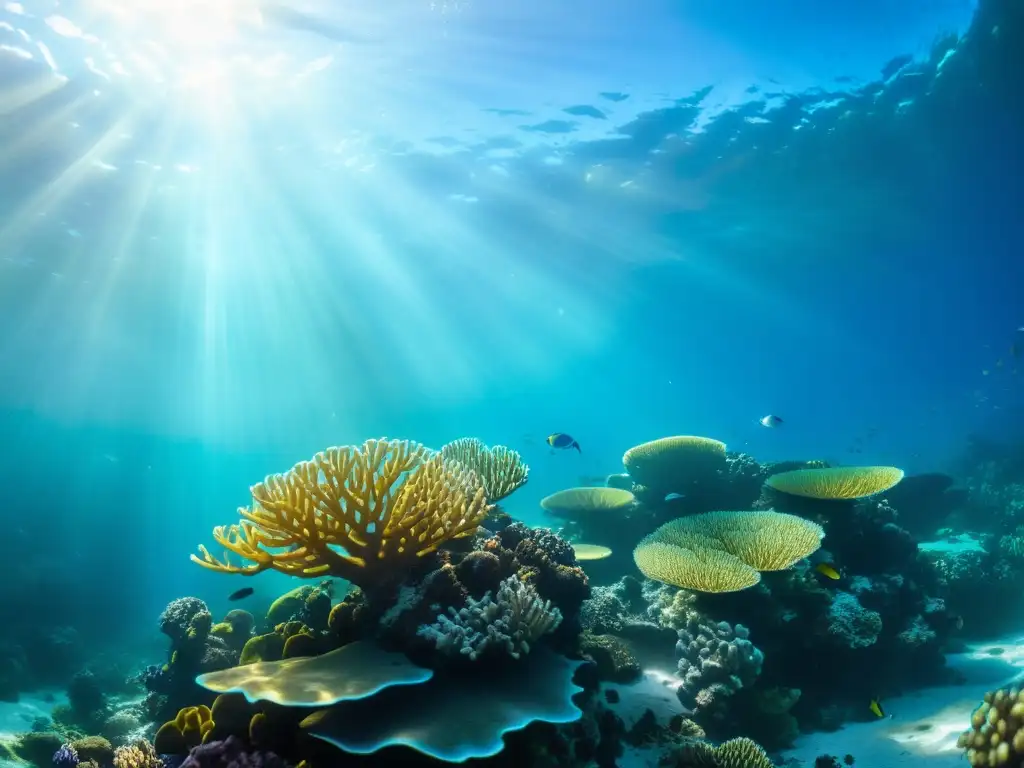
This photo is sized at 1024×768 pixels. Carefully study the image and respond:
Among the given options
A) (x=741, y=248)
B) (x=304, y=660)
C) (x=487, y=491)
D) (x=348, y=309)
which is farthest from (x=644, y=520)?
(x=348, y=309)

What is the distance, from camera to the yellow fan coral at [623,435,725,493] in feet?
32.0

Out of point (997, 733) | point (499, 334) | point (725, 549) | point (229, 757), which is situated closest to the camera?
point (229, 757)

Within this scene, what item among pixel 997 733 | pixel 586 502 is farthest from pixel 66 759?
pixel 997 733

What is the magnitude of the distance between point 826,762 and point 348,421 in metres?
85.6

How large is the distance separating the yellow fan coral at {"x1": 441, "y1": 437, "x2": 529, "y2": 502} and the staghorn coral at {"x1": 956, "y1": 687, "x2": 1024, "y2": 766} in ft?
14.8

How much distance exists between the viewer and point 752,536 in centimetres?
651

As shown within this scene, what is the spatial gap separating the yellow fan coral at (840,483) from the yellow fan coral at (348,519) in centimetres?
544

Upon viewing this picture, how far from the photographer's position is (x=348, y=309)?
44.2m

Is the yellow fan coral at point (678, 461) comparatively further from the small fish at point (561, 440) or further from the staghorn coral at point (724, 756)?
the staghorn coral at point (724, 756)

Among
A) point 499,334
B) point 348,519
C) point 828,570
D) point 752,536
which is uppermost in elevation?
point 499,334

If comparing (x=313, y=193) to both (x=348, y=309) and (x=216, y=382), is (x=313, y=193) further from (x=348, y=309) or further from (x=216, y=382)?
(x=216, y=382)

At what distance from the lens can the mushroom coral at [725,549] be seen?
5.75m

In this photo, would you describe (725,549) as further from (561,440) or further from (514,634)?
(561,440)

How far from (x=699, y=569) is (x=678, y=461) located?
13.3 feet
